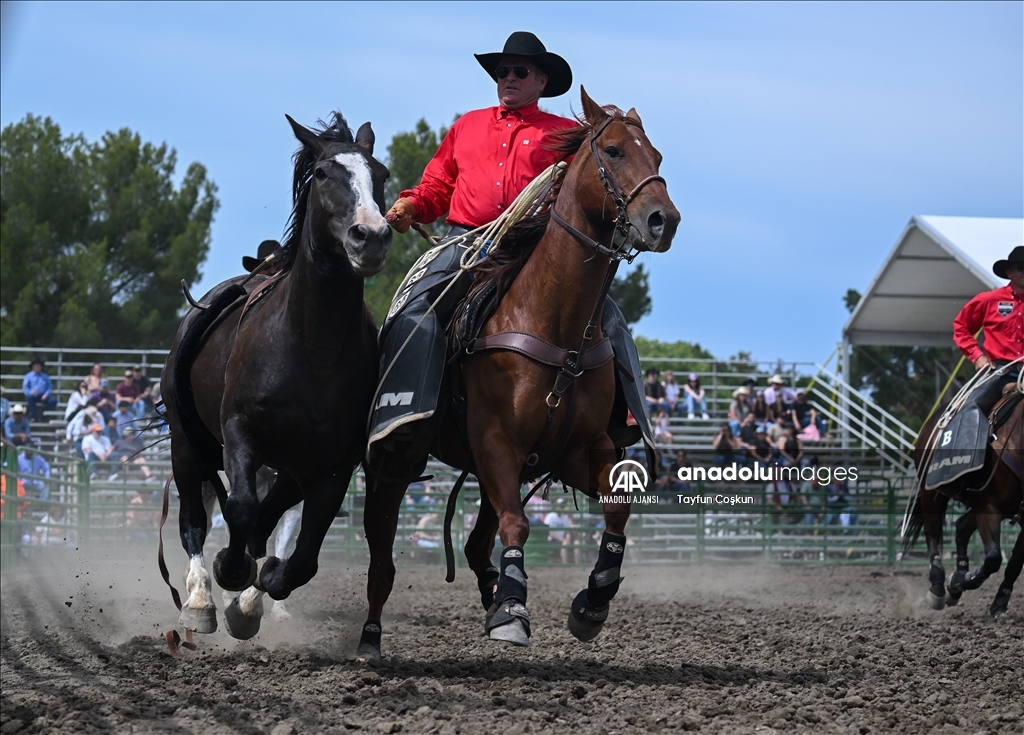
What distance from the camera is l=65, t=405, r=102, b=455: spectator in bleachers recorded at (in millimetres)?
17094

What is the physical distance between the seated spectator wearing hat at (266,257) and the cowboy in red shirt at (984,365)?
5296 millimetres

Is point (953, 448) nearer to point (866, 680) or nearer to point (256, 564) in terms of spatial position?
point (866, 680)

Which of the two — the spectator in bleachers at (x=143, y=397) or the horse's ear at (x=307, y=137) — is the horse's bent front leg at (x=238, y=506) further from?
the spectator in bleachers at (x=143, y=397)

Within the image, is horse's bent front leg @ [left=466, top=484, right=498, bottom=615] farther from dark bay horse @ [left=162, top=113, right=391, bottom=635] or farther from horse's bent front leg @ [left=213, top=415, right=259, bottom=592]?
horse's bent front leg @ [left=213, top=415, right=259, bottom=592]

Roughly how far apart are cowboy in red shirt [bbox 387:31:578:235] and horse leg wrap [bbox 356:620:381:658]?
202cm

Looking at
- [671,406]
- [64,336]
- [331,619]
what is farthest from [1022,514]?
[64,336]

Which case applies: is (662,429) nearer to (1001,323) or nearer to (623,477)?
(1001,323)

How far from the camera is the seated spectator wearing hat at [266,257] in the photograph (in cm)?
632

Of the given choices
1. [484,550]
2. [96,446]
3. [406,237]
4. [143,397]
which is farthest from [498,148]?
[406,237]

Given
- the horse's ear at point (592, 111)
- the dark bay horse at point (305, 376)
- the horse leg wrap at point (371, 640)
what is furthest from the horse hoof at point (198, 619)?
the horse's ear at point (592, 111)

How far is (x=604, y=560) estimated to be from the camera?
5.78m

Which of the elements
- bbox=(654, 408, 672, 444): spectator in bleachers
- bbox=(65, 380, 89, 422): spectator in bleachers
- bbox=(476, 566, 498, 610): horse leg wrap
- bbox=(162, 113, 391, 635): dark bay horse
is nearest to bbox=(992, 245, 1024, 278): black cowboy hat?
bbox=(476, 566, 498, 610): horse leg wrap

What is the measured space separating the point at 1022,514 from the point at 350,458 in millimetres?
5677

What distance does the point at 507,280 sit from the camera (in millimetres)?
6000
